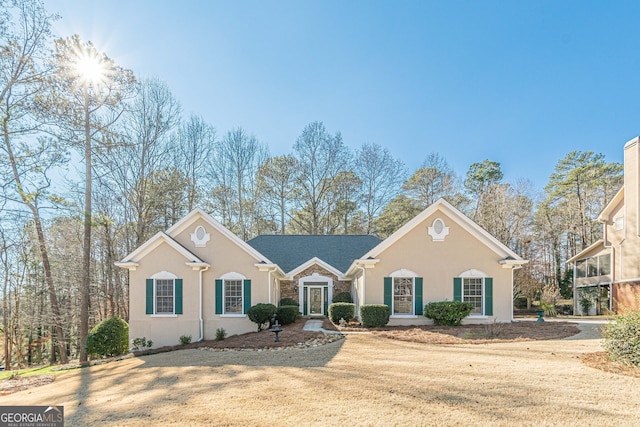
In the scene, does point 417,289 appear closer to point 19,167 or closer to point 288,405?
point 288,405

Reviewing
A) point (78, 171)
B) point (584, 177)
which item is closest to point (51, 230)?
point (78, 171)

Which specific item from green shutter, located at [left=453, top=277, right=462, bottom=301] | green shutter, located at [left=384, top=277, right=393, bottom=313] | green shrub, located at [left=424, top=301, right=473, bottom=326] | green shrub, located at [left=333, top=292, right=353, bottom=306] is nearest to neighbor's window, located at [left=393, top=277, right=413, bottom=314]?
green shutter, located at [left=384, top=277, right=393, bottom=313]

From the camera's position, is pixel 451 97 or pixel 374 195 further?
pixel 374 195

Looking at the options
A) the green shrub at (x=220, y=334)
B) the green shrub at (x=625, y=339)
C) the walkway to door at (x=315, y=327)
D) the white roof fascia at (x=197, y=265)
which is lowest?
the green shrub at (x=220, y=334)

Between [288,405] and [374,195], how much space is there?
2645cm

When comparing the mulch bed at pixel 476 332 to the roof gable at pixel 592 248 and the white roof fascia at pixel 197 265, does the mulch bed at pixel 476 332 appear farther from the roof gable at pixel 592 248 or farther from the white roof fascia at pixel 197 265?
the roof gable at pixel 592 248

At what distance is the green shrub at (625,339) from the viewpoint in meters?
7.28

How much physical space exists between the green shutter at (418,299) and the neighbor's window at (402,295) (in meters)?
0.22

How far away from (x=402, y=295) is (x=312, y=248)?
809cm

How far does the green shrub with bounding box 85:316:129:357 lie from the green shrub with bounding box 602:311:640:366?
51.7 feet

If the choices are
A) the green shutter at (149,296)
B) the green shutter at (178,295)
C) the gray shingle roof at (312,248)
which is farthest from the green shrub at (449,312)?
the green shutter at (149,296)

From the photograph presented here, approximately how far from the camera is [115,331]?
13.7 m

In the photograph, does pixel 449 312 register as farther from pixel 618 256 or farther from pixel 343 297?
pixel 618 256

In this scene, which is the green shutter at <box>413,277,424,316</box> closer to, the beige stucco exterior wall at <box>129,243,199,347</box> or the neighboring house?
the beige stucco exterior wall at <box>129,243,199,347</box>
